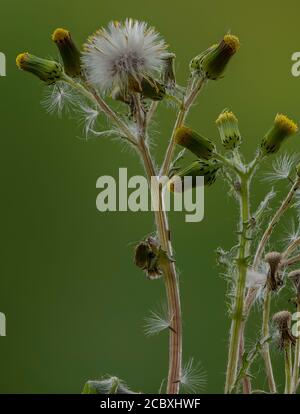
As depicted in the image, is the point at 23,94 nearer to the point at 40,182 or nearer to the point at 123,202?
the point at 40,182

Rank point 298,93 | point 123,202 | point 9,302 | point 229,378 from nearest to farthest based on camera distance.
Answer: point 229,378 → point 123,202 → point 9,302 → point 298,93

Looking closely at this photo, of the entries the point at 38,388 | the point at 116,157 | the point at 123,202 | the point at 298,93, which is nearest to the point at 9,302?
the point at 38,388

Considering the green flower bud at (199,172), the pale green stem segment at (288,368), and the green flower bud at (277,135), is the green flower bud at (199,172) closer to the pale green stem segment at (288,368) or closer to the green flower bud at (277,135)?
the green flower bud at (277,135)

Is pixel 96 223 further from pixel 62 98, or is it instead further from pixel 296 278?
pixel 296 278

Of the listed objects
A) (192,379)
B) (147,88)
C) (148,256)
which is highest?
(147,88)

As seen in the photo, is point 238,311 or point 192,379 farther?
point 192,379

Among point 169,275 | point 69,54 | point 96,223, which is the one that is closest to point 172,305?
point 169,275
